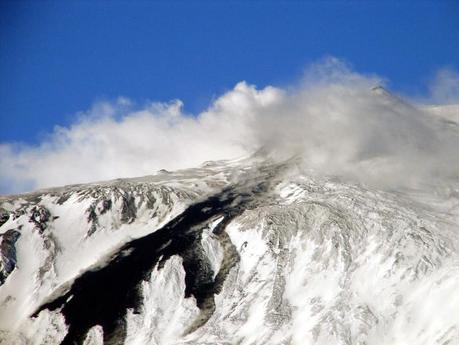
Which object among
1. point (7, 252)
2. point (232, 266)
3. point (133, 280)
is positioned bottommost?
point (133, 280)

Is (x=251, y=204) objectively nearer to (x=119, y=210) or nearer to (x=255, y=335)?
(x=119, y=210)

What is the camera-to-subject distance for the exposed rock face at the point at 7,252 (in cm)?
14950

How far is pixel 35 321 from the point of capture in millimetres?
134250

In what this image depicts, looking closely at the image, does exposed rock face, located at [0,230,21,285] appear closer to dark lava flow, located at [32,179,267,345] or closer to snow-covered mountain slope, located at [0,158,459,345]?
snow-covered mountain slope, located at [0,158,459,345]

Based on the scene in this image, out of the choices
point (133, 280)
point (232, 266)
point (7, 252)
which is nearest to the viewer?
point (133, 280)

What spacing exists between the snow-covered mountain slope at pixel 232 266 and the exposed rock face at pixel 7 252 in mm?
202

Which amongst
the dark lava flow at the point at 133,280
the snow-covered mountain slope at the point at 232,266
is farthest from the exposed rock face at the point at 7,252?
the dark lava flow at the point at 133,280

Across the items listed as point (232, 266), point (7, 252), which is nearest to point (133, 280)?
point (232, 266)

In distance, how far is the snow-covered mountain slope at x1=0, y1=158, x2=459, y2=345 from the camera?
406ft

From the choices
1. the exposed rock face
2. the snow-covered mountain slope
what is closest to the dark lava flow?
the snow-covered mountain slope

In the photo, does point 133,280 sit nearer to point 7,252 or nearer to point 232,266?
point 232,266

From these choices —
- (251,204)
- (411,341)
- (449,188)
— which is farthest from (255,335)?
(449,188)

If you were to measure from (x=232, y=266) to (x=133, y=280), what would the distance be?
58.6ft

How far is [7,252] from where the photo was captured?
154 metres
